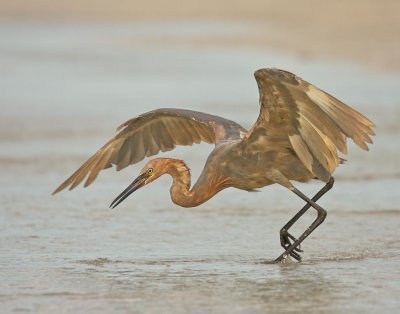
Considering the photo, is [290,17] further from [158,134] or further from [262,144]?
[262,144]

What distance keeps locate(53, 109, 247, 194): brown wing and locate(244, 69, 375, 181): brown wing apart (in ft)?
2.57

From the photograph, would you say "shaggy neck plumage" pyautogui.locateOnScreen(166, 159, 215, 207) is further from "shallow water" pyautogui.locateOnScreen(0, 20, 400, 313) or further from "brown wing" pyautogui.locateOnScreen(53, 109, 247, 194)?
"brown wing" pyautogui.locateOnScreen(53, 109, 247, 194)

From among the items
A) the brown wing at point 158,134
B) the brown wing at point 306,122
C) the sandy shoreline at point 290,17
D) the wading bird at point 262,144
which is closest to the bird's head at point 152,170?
the wading bird at point 262,144

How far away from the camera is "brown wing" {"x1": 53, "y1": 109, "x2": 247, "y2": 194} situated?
412 inches

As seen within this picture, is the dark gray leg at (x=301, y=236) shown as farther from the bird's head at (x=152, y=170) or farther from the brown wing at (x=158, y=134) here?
the bird's head at (x=152, y=170)

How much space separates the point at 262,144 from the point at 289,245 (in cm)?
81

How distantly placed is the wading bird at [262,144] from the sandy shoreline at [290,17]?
492 inches

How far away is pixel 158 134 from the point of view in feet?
35.8

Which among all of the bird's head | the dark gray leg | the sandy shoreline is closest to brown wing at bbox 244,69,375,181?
the dark gray leg

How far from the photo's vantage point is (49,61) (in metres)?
25.7

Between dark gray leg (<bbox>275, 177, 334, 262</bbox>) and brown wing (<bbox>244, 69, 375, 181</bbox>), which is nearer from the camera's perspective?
brown wing (<bbox>244, 69, 375, 181</bbox>)

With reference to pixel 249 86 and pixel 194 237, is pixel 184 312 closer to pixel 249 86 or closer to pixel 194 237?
pixel 194 237

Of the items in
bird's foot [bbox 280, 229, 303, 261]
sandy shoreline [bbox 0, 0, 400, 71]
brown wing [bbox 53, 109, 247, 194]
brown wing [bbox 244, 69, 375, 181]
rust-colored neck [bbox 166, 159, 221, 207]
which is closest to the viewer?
brown wing [bbox 244, 69, 375, 181]

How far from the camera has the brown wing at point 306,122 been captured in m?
9.16
